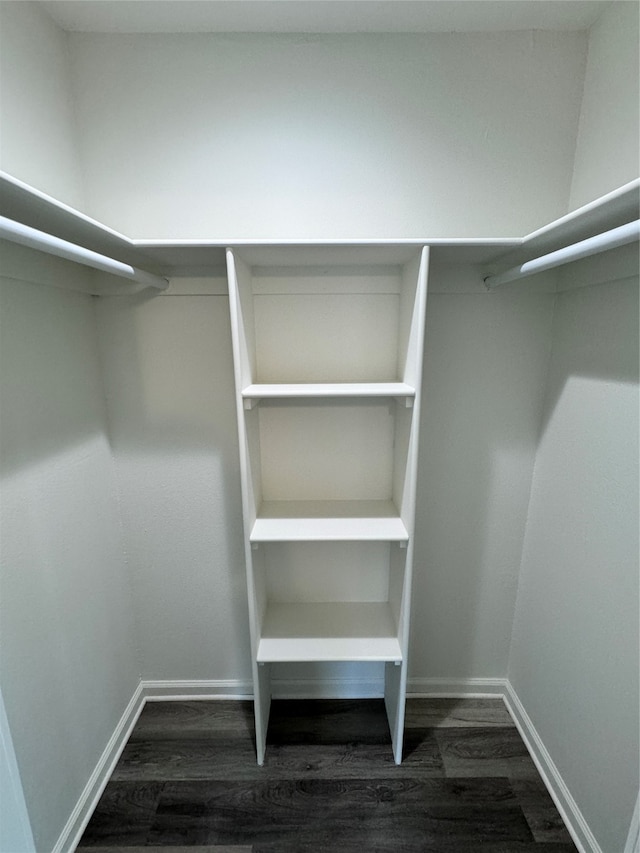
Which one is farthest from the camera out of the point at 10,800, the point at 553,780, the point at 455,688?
the point at 455,688

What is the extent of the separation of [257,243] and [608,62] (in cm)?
118

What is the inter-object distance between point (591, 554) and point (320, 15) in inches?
72.6

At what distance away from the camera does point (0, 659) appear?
102 centimetres

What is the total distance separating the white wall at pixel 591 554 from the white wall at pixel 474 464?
8 cm

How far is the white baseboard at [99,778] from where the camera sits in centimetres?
127

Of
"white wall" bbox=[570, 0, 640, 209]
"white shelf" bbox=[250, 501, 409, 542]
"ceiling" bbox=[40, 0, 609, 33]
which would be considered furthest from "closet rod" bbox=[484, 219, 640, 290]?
"white shelf" bbox=[250, 501, 409, 542]

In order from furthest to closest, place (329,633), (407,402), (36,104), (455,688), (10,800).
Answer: (455,688) → (329,633) → (407,402) → (36,104) → (10,800)

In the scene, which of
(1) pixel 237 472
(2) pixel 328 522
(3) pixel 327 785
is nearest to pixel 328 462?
(2) pixel 328 522

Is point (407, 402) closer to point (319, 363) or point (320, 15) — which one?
point (319, 363)

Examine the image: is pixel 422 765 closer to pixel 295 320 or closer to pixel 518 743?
pixel 518 743

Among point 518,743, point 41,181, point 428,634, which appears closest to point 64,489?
point 41,181

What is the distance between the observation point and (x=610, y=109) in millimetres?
1169

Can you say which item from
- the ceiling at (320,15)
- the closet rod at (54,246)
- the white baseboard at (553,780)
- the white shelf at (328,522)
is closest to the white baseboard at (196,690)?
the white shelf at (328,522)

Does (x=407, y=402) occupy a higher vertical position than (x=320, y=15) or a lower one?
lower
